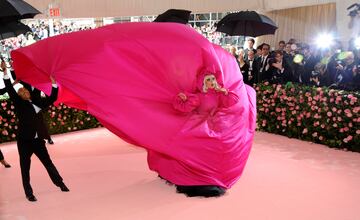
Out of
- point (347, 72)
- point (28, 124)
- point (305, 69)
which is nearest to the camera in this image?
point (28, 124)

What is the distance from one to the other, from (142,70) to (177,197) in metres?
1.55

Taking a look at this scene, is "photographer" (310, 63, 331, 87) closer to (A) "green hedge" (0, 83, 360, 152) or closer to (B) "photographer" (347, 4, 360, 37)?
(A) "green hedge" (0, 83, 360, 152)

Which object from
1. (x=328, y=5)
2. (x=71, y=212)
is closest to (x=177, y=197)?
(x=71, y=212)

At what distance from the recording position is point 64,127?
27.5 feet

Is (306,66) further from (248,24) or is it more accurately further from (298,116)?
(248,24)

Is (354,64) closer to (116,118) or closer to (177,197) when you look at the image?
(177,197)

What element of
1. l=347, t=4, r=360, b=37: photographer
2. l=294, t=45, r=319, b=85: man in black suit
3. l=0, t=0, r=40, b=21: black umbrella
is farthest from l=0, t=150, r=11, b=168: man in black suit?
l=347, t=4, r=360, b=37: photographer

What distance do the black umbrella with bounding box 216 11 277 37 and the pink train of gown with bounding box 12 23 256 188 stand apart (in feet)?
11.5

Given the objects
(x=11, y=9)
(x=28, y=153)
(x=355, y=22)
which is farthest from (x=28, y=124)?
(x=355, y=22)

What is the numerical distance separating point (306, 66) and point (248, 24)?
4.93 feet

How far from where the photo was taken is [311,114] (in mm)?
7082

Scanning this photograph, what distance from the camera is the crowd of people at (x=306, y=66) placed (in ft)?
22.8

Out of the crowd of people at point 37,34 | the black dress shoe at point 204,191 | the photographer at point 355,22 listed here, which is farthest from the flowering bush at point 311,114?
the crowd of people at point 37,34

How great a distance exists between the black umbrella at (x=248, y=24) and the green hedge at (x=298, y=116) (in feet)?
4.08
